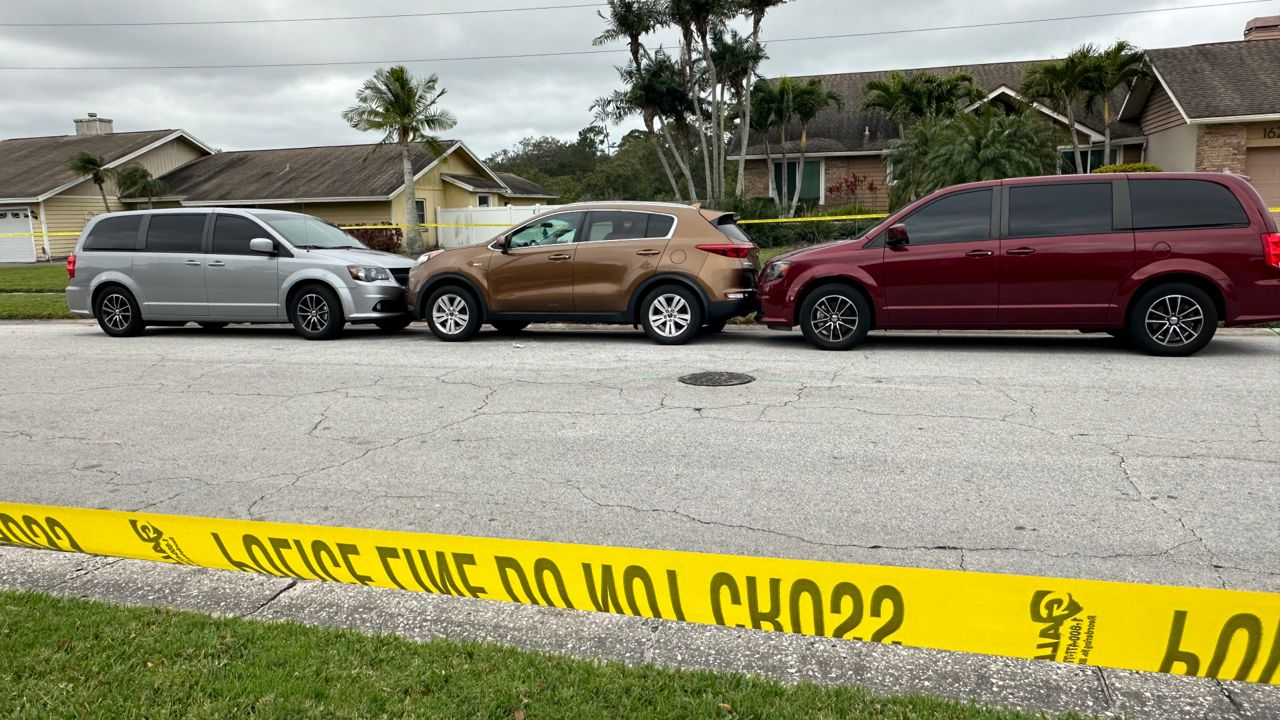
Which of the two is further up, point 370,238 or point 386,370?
point 370,238

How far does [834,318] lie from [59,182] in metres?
37.5

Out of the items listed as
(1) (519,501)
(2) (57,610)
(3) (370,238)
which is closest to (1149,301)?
(1) (519,501)

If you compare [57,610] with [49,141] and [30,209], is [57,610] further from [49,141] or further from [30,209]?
[49,141]

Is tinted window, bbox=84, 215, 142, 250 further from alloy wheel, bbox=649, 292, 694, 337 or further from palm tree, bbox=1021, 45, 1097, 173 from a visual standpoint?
palm tree, bbox=1021, 45, 1097, 173

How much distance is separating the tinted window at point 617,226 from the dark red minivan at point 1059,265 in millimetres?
1671

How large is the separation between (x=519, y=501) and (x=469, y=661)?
198 centimetres

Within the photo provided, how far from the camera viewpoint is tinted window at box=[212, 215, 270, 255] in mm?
12086

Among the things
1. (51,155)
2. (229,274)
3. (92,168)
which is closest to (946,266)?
(229,274)

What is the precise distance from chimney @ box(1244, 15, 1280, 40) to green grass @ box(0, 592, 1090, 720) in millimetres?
35244

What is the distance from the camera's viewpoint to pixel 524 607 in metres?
3.82

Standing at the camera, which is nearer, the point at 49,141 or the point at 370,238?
the point at 370,238

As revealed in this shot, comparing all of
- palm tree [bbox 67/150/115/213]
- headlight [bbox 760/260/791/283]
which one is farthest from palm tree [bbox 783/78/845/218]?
palm tree [bbox 67/150/115/213]

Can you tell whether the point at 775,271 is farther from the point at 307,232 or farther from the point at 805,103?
the point at 805,103

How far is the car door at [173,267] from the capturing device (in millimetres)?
12203
